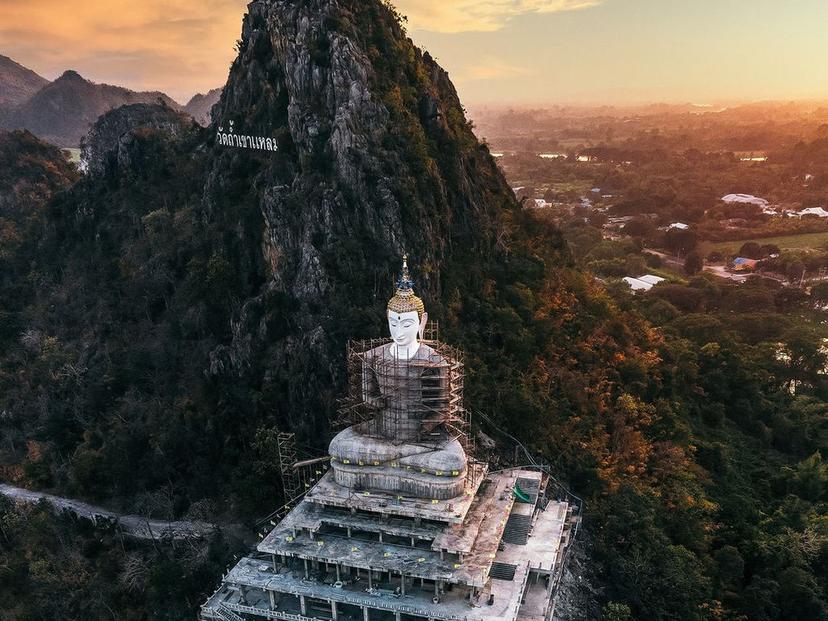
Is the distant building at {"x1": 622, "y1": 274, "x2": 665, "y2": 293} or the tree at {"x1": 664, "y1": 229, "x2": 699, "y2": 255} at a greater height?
the tree at {"x1": 664, "y1": 229, "x2": 699, "y2": 255}

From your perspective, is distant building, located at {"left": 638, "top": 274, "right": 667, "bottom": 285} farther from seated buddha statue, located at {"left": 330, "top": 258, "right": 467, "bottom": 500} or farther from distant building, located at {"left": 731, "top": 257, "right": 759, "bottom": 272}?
seated buddha statue, located at {"left": 330, "top": 258, "right": 467, "bottom": 500}

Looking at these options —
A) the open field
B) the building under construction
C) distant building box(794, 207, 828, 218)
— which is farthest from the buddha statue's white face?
distant building box(794, 207, 828, 218)

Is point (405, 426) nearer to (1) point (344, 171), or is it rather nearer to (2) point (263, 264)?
(1) point (344, 171)

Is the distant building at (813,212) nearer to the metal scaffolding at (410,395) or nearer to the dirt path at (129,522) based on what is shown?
the metal scaffolding at (410,395)

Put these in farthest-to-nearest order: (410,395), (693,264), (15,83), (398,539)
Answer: (15,83) < (693,264) < (410,395) < (398,539)

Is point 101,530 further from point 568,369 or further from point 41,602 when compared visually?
point 568,369

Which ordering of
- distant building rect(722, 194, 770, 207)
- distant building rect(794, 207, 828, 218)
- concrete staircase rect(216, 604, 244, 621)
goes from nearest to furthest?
concrete staircase rect(216, 604, 244, 621), distant building rect(794, 207, 828, 218), distant building rect(722, 194, 770, 207)

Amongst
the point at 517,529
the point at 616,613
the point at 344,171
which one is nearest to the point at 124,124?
the point at 344,171

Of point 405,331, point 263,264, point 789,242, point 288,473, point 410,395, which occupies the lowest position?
point 288,473
